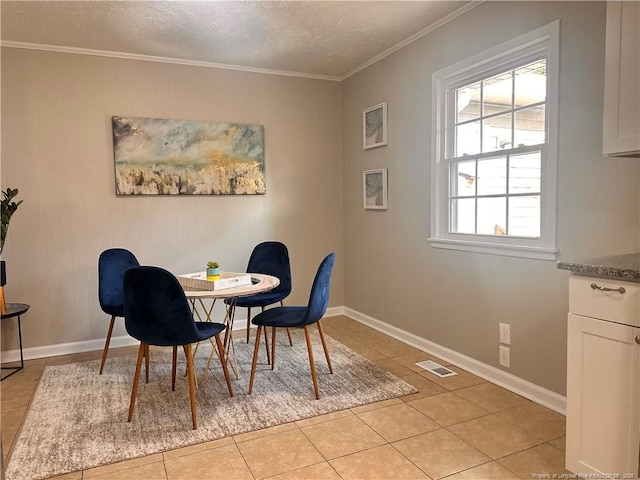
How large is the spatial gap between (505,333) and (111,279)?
9.00 ft

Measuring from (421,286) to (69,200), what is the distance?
2898 millimetres

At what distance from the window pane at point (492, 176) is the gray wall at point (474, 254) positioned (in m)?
0.44

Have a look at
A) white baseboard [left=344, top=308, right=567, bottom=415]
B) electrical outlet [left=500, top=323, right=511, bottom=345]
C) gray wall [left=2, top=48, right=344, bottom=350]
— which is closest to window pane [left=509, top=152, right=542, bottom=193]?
electrical outlet [left=500, top=323, right=511, bottom=345]

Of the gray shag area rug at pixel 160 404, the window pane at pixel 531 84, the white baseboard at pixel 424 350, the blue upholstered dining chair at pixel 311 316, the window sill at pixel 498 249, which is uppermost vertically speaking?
the window pane at pixel 531 84

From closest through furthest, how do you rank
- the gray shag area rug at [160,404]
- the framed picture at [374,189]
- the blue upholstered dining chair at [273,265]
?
the gray shag area rug at [160,404] < the blue upholstered dining chair at [273,265] < the framed picture at [374,189]

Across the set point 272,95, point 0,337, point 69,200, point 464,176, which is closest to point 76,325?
point 0,337

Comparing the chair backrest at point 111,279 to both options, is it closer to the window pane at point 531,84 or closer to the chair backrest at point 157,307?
the chair backrest at point 157,307

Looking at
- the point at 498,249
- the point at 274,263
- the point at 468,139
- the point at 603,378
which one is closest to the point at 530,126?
the point at 468,139

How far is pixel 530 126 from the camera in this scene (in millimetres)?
2717

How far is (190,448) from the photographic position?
225 centimetres

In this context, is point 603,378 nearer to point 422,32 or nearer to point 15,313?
point 422,32

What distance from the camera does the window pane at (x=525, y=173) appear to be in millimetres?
2674

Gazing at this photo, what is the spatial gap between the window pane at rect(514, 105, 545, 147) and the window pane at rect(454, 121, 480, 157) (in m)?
0.34

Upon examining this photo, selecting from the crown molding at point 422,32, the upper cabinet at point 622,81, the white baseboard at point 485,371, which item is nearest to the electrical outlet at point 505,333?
the white baseboard at point 485,371
